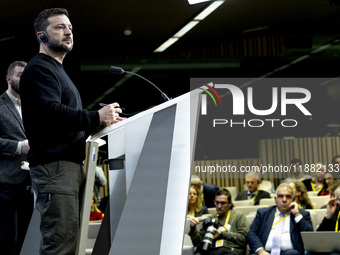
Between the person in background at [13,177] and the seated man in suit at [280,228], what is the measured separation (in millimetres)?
2447

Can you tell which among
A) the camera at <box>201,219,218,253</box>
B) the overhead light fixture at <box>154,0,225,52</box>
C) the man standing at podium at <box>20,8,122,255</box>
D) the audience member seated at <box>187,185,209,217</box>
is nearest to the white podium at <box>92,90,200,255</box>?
the man standing at podium at <box>20,8,122,255</box>

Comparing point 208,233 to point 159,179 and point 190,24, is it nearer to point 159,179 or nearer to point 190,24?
point 159,179

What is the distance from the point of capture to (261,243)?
4.88 metres

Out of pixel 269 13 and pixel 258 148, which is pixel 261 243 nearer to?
pixel 269 13

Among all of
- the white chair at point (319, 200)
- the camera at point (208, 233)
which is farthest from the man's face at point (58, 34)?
the white chair at point (319, 200)

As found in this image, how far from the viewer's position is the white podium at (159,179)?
2018mm

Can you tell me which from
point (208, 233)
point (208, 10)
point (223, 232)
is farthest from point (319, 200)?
point (208, 10)

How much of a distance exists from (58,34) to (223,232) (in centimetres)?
322

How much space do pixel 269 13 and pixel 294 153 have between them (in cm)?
298

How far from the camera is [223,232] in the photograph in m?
4.98

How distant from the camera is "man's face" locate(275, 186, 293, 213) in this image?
4859 millimetres

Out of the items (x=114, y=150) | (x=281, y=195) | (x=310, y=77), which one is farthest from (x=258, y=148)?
(x=114, y=150)

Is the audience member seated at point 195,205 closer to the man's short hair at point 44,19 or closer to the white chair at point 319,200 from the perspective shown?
the white chair at point 319,200

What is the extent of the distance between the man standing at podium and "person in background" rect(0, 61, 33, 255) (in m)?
0.77
